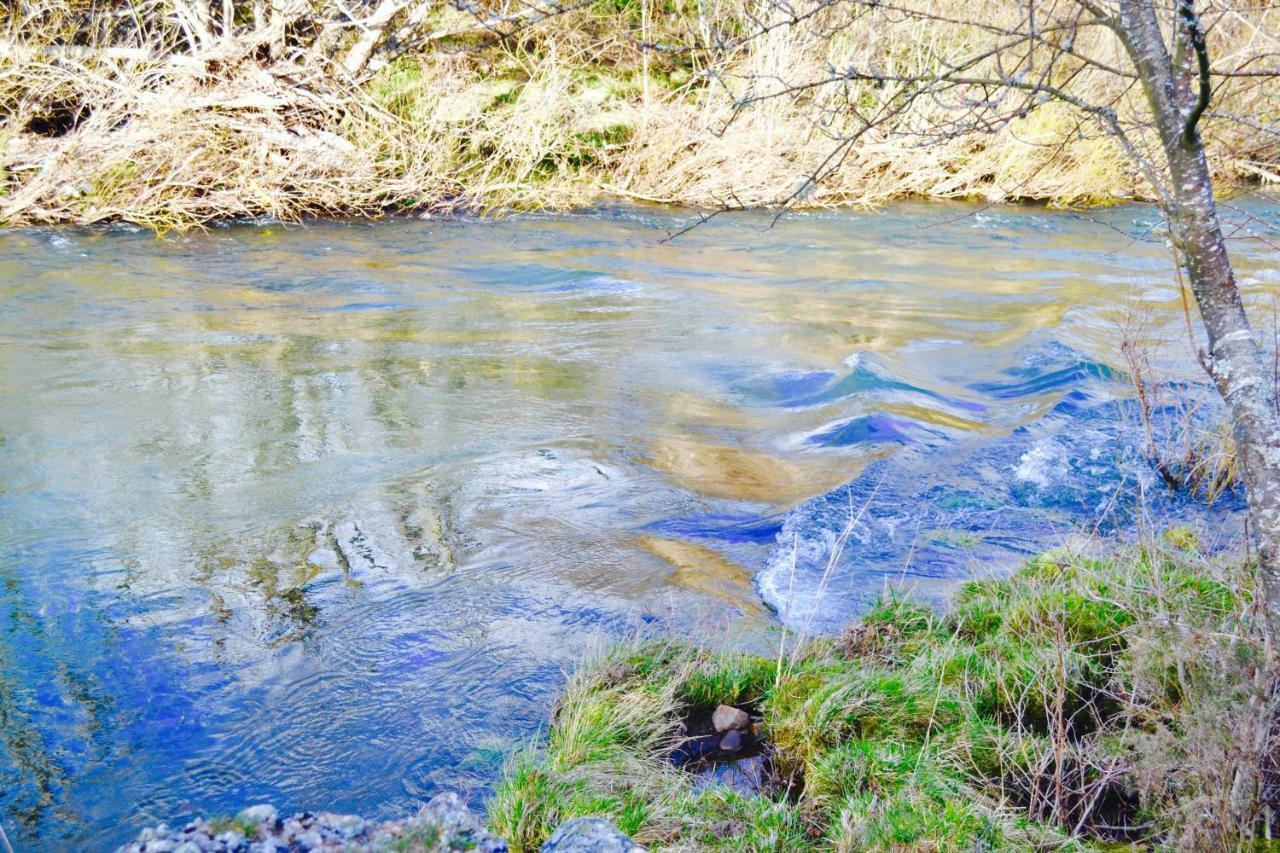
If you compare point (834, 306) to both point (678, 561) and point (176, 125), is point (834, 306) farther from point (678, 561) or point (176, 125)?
point (176, 125)

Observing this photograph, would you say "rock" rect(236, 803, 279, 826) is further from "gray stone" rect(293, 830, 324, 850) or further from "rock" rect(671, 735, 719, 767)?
"rock" rect(671, 735, 719, 767)

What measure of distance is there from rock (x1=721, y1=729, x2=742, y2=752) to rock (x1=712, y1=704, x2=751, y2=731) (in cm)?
2

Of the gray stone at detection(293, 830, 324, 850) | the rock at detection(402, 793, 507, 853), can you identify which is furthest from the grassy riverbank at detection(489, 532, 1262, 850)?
the gray stone at detection(293, 830, 324, 850)

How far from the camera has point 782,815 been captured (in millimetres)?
3209

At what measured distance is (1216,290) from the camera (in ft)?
9.07

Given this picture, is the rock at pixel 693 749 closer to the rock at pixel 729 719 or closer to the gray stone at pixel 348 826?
the rock at pixel 729 719

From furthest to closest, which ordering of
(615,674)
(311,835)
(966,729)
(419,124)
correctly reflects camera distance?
(419,124)
(615,674)
(966,729)
(311,835)

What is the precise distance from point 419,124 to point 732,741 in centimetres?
1169

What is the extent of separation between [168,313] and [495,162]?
5.80 m

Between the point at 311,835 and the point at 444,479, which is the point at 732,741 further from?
the point at 444,479

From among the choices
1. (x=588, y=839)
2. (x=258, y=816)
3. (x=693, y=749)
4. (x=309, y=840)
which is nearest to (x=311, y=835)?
(x=309, y=840)

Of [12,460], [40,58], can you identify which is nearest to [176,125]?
[40,58]

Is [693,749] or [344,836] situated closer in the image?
[344,836]

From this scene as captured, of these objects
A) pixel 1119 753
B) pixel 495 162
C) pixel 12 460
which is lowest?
pixel 12 460
